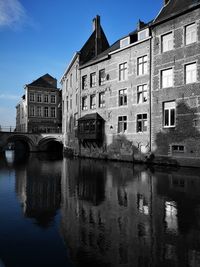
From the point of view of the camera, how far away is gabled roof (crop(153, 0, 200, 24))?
56.0ft

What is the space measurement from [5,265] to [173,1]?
2163cm

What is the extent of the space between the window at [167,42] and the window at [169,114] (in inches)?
155

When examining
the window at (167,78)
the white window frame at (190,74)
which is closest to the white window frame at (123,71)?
the window at (167,78)

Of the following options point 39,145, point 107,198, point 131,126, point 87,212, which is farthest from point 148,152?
point 39,145

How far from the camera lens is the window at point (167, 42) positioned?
731 inches

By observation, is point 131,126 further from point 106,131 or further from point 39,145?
point 39,145

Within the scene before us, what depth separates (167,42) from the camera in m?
18.8

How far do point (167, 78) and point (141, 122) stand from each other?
13.3 ft

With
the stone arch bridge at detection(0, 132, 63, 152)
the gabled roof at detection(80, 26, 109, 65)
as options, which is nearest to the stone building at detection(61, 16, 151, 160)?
the gabled roof at detection(80, 26, 109, 65)

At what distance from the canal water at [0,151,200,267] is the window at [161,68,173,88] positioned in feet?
34.2

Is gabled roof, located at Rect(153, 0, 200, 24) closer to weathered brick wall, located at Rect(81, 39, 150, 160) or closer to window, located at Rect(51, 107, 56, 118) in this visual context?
weathered brick wall, located at Rect(81, 39, 150, 160)

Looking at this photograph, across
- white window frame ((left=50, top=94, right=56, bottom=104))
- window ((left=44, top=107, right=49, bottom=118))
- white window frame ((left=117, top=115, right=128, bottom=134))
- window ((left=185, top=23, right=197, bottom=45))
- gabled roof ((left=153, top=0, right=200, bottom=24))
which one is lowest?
white window frame ((left=117, top=115, right=128, bottom=134))

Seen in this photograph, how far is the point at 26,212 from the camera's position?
6984 mm

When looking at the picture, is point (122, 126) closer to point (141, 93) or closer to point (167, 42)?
point (141, 93)
